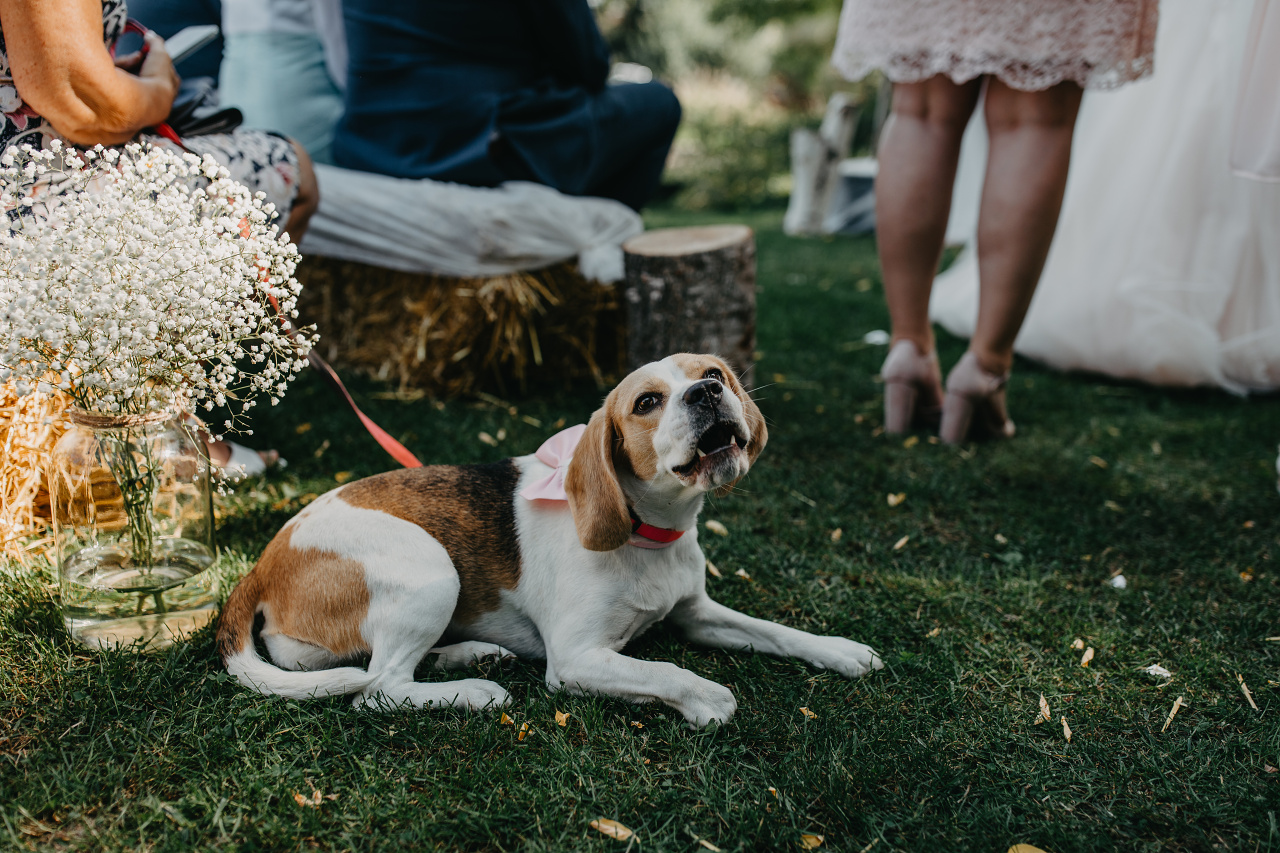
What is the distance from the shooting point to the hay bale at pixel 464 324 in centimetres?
433

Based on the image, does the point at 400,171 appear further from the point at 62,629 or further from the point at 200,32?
the point at 62,629

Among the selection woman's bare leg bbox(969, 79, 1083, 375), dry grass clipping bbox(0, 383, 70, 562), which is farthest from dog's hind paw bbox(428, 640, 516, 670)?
woman's bare leg bbox(969, 79, 1083, 375)

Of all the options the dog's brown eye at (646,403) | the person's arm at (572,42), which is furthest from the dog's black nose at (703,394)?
the person's arm at (572,42)

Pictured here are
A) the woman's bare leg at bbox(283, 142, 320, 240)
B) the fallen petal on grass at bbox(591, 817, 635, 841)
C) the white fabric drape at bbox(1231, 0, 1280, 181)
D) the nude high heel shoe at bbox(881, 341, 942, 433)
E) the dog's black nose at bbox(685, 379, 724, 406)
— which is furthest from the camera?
the nude high heel shoe at bbox(881, 341, 942, 433)

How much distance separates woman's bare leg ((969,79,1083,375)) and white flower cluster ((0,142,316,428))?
2.63m

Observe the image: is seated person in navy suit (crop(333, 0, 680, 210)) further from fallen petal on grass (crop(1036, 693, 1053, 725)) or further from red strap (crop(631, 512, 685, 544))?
fallen petal on grass (crop(1036, 693, 1053, 725))

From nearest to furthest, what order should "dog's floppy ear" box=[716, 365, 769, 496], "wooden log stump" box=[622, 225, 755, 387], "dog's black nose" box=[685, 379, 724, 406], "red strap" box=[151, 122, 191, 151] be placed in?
"dog's black nose" box=[685, 379, 724, 406] → "dog's floppy ear" box=[716, 365, 769, 496] → "red strap" box=[151, 122, 191, 151] → "wooden log stump" box=[622, 225, 755, 387]

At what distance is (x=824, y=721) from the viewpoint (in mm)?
1953

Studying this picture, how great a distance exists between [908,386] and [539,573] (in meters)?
2.30

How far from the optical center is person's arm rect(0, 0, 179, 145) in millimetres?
2104

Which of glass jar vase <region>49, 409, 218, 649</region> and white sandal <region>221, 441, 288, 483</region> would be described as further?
white sandal <region>221, 441, 288, 483</region>

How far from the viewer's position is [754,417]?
2.12 metres

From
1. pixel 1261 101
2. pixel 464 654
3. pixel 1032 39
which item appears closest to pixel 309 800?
pixel 464 654

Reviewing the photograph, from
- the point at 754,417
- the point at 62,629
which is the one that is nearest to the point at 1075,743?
the point at 754,417
